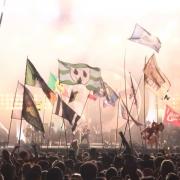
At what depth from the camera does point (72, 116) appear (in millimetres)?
17344

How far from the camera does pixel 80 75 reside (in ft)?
71.2

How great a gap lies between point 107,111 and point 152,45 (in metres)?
35.2

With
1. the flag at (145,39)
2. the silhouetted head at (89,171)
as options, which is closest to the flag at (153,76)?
the flag at (145,39)

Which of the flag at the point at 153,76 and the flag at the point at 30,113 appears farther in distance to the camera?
the flag at the point at 153,76

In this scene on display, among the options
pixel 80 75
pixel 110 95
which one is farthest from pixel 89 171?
pixel 110 95

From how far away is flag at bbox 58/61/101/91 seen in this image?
2086 centimetres

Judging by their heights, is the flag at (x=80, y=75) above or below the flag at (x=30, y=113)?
above

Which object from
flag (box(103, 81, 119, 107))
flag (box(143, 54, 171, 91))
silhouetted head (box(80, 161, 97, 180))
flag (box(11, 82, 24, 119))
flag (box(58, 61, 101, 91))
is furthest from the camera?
flag (box(103, 81, 119, 107))

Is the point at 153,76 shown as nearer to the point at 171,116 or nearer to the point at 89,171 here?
the point at 171,116

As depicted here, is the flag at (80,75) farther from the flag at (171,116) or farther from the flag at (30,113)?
the flag at (30,113)

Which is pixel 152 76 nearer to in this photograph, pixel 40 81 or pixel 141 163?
pixel 40 81

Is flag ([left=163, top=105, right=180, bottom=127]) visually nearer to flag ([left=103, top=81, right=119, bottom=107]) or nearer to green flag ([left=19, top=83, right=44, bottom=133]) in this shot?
flag ([left=103, top=81, right=119, bottom=107])

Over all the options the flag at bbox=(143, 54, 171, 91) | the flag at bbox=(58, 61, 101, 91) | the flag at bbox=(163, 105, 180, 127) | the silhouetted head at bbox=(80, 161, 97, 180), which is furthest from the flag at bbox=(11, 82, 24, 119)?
the silhouetted head at bbox=(80, 161, 97, 180)

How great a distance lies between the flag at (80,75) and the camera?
68.4 ft
